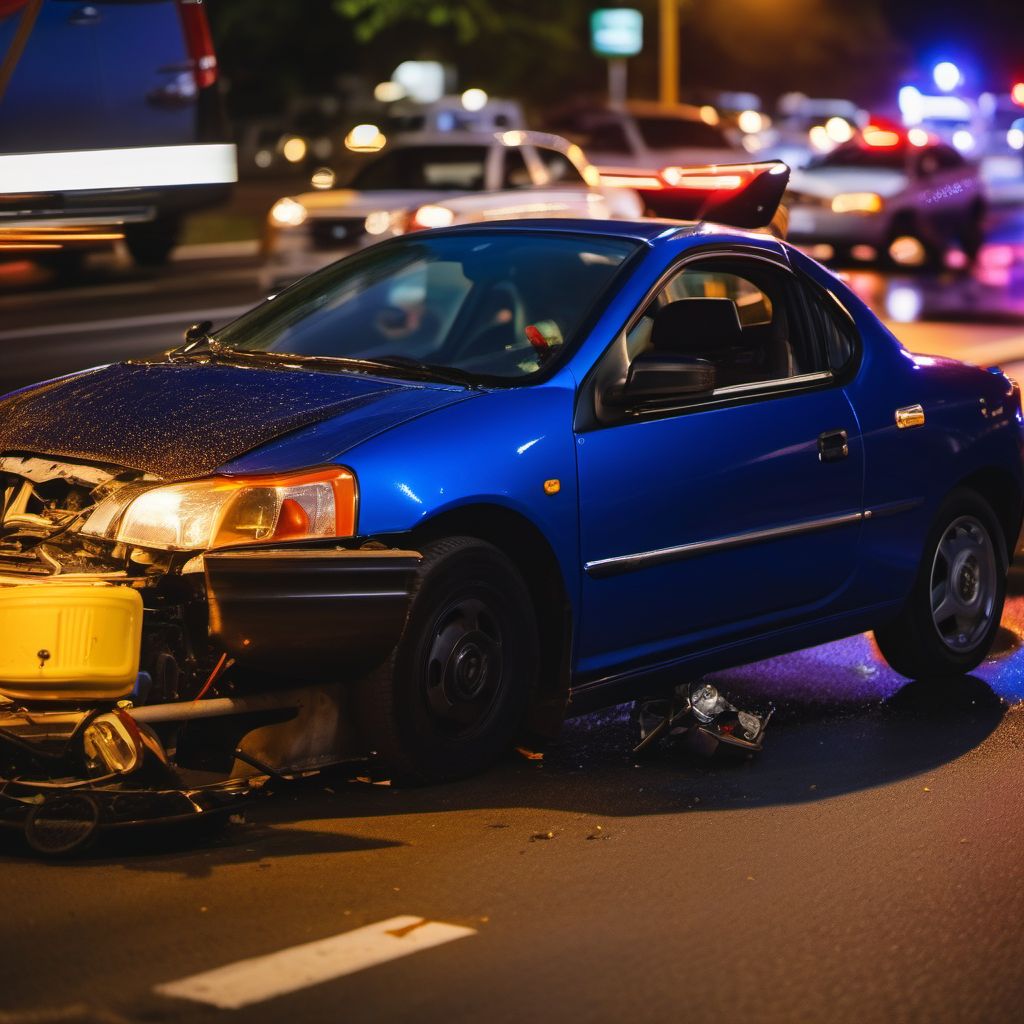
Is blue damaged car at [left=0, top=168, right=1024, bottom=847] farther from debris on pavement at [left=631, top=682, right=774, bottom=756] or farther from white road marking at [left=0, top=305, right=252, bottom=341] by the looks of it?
white road marking at [left=0, top=305, right=252, bottom=341]

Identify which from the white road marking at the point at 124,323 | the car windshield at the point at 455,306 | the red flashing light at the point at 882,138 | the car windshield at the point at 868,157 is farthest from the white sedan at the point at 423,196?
the car windshield at the point at 455,306

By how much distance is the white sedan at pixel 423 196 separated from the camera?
1842 cm

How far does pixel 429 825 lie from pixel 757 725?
1.26m

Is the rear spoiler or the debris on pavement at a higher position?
the rear spoiler

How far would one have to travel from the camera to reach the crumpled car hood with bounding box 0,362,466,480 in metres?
5.39

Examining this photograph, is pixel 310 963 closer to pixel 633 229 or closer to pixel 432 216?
pixel 633 229

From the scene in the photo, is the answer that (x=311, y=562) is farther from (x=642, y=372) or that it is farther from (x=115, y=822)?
(x=642, y=372)

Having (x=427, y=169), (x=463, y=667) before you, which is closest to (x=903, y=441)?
(x=463, y=667)

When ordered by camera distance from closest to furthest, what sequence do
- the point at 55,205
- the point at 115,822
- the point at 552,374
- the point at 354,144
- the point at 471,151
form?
1. the point at 115,822
2. the point at 552,374
3. the point at 55,205
4. the point at 354,144
5. the point at 471,151

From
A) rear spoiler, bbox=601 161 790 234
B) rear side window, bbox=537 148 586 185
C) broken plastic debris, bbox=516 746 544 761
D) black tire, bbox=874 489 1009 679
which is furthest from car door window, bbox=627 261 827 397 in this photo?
rear side window, bbox=537 148 586 185

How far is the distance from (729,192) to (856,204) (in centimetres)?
1796

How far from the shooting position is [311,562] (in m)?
5.12

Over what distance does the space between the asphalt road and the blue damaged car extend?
209mm

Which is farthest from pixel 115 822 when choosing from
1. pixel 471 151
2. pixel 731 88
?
pixel 731 88
